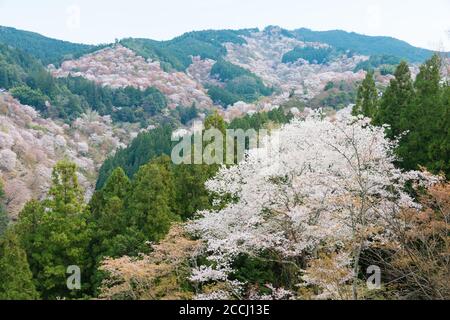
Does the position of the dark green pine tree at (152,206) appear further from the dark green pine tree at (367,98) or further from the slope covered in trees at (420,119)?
the dark green pine tree at (367,98)

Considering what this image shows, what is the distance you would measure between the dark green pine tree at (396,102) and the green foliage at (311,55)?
5157 inches

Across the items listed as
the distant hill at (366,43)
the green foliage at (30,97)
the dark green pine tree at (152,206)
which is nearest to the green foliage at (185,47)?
the distant hill at (366,43)

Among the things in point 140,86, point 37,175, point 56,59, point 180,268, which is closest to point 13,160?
point 37,175

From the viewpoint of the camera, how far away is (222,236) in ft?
47.5

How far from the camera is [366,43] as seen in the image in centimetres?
16925

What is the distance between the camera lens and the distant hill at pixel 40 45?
111569mm

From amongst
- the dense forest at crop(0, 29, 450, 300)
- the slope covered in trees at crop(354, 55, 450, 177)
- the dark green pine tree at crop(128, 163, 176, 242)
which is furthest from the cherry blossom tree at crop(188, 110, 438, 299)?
the slope covered in trees at crop(354, 55, 450, 177)

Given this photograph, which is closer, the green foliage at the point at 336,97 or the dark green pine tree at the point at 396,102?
the dark green pine tree at the point at 396,102

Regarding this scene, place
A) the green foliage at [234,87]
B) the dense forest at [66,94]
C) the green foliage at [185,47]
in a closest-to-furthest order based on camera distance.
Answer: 1. the dense forest at [66,94]
2. the green foliage at [234,87]
3. the green foliage at [185,47]

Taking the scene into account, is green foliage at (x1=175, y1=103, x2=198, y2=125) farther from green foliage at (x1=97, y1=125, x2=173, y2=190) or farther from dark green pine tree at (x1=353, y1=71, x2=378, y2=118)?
dark green pine tree at (x1=353, y1=71, x2=378, y2=118)

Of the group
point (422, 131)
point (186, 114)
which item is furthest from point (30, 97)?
point (422, 131)

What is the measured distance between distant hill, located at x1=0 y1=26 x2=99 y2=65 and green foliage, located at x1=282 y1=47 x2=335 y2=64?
6460 centimetres

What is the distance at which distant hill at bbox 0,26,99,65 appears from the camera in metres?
112
